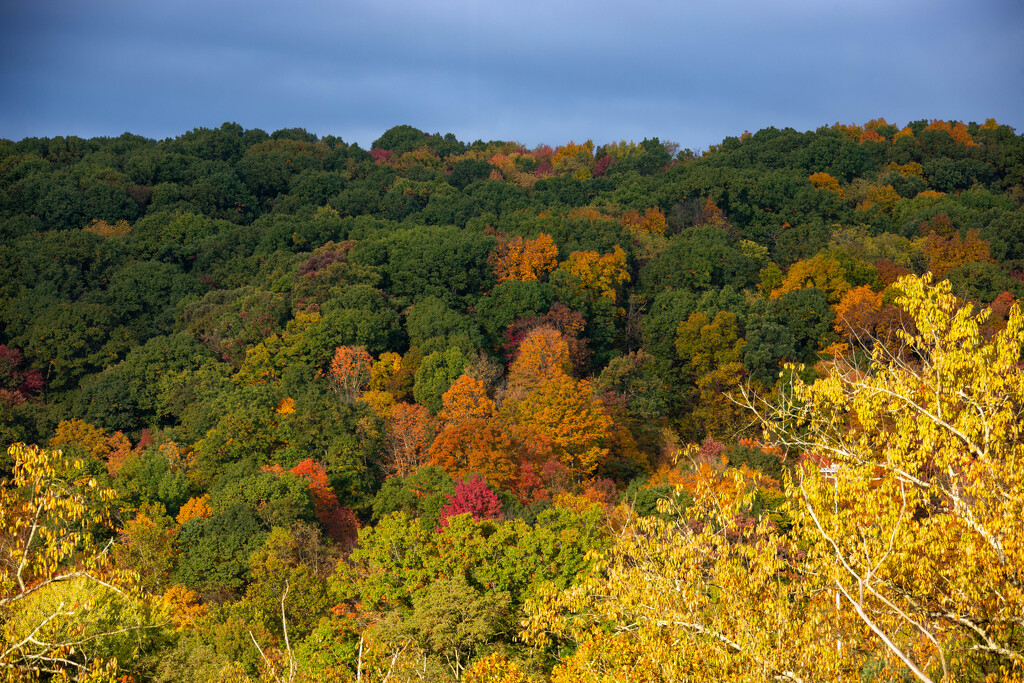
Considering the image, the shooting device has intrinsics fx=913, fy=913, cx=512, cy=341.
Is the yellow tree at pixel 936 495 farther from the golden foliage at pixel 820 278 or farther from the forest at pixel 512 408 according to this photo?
the golden foliage at pixel 820 278

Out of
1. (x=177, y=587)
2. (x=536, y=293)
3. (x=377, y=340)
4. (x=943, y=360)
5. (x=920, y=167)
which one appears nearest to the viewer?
(x=943, y=360)

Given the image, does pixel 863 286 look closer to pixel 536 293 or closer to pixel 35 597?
pixel 536 293

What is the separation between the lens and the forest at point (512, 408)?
37.5 feet

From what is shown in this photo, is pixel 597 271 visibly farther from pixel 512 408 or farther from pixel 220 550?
pixel 220 550

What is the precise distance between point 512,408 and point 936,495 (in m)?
32.2

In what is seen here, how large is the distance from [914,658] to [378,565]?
46.7 ft

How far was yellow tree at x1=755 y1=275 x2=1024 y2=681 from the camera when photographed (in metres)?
10.4

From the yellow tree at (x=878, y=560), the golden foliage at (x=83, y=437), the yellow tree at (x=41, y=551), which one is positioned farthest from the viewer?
the golden foliage at (x=83, y=437)

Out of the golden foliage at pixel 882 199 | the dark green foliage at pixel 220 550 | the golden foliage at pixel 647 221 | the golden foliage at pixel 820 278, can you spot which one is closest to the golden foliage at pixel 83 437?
the dark green foliage at pixel 220 550

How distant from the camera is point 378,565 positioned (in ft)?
77.1

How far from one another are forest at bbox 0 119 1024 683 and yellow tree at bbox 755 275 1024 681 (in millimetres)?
70

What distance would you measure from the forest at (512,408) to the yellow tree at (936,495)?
70 mm

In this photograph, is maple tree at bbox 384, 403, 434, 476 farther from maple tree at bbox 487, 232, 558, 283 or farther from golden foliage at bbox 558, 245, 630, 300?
golden foliage at bbox 558, 245, 630, 300

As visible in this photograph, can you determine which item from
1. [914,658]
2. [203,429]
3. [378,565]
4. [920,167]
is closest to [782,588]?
[914,658]
